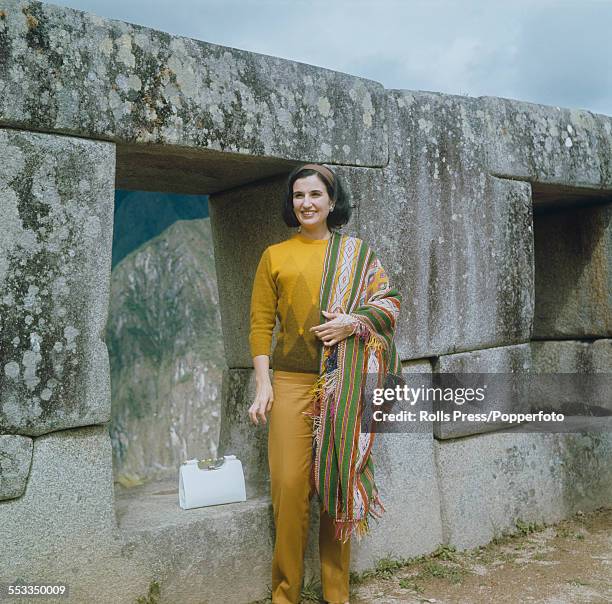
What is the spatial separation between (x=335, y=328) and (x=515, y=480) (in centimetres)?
171

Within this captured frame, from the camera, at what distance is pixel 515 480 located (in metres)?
3.65

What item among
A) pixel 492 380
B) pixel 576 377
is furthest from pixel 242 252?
pixel 576 377

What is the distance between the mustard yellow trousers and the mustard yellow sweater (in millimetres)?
96

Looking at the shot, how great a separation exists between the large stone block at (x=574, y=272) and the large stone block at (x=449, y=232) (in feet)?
2.93

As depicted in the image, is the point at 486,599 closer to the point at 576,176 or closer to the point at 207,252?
the point at 576,176

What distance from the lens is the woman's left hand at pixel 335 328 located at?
253cm

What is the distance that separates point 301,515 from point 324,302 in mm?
794

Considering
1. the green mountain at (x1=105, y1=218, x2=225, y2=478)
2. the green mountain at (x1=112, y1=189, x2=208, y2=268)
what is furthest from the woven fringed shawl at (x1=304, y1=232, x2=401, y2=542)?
the green mountain at (x1=112, y1=189, x2=208, y2=268)

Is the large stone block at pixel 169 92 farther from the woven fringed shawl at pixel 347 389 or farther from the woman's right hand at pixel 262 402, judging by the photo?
the woman's right hand at pixel 262 402

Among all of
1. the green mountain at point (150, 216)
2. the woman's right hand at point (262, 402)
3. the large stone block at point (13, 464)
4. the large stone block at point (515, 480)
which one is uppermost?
the green mountain at point (150, 216)

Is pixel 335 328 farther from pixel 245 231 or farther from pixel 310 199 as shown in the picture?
pixel 245 231

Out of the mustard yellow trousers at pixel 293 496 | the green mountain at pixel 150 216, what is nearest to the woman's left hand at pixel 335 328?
the mustard yellow trousers at pixel 293 496

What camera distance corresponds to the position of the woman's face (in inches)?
104

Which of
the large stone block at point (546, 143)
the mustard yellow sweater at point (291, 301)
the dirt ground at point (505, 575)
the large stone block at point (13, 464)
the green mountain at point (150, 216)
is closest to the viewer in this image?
the large stone block at point (13, 464)
